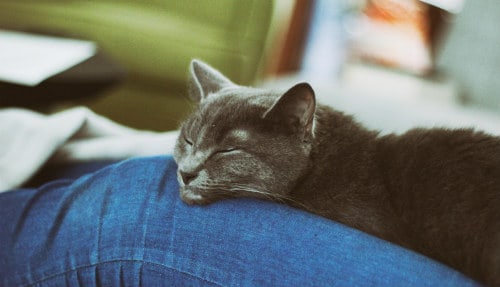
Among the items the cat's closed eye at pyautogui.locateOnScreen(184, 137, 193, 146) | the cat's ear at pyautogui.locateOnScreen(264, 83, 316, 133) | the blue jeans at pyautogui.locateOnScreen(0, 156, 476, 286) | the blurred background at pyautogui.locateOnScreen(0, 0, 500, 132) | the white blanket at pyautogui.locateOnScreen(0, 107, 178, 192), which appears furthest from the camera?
the blurred background at pyautogui.locateOnScreen(0, 0, 500, 132)

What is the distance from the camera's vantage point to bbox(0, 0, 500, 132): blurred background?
5.52 ft

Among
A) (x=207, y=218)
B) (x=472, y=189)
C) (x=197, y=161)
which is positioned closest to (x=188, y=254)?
(x=207, y=218)

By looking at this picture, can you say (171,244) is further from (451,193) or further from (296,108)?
(451,193)

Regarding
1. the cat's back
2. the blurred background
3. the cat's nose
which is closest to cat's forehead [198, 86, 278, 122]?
the cat's nose

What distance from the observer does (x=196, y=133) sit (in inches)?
34.7

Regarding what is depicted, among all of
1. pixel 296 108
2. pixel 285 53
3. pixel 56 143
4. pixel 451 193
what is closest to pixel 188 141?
pixel 296 108

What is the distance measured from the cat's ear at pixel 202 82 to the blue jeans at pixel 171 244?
0.76 ft

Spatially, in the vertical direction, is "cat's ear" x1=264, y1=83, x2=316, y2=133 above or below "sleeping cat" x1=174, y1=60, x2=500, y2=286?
above

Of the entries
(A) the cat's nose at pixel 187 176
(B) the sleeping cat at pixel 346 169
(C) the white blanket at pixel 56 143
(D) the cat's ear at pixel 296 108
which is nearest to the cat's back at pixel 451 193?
(B) the sleeping cat at pixel 346 169

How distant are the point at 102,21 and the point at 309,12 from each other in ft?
4.89

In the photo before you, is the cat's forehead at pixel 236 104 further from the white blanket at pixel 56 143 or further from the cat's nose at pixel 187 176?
the white blanket at pixel 56 143

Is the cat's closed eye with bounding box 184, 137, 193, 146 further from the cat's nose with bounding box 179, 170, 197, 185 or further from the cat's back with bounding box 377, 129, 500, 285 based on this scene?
the cat's back with bounding box 377, 129, 500, 285

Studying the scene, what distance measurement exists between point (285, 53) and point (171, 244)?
8.92 feet

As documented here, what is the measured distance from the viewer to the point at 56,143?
104cm
